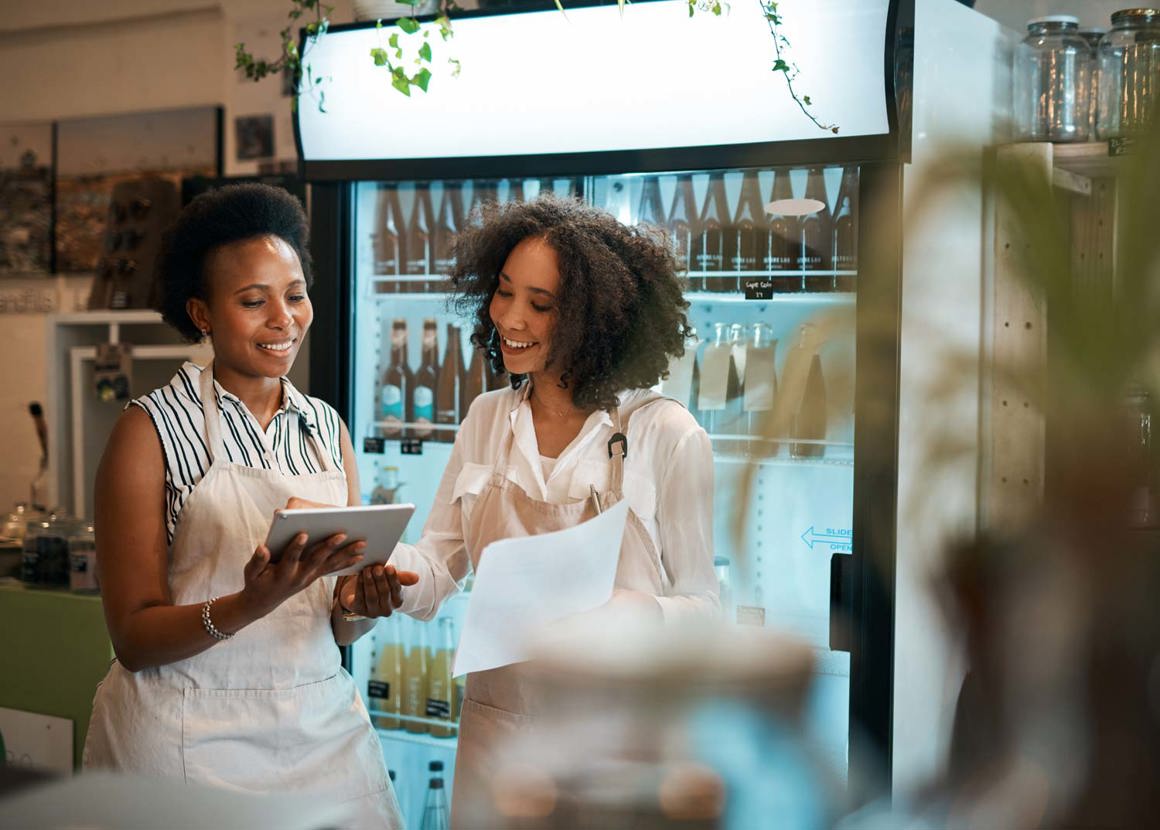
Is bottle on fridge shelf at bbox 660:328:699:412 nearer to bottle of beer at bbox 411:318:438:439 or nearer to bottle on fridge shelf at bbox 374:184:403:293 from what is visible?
bottle of beer at bbox 411:318:438:439

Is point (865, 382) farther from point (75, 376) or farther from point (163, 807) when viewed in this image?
point (75, 376)

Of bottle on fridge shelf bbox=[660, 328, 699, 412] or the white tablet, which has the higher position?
bottle on fridge shelf bbox=[660, 328, 699, 412]

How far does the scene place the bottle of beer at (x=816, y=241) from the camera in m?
2.41

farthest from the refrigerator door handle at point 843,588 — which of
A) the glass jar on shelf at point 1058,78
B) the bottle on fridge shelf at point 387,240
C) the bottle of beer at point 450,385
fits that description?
the bottle on fridge shelf at point 387,240

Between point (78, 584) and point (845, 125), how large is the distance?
7.53 feet

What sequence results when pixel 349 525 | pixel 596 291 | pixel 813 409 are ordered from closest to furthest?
pixel 813 409 → pixel 349 525 → pixel 596 291

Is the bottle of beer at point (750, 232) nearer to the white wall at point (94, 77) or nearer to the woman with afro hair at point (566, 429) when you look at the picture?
the woman with afro hair at point (566, 429)

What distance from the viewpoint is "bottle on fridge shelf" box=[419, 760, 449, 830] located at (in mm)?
2832

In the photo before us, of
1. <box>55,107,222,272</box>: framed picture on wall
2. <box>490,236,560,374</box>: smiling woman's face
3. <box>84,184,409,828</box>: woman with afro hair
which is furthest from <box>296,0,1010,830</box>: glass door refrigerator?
<box>55,107,222,272</box>: framed picture on wall

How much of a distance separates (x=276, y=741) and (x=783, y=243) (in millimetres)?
1503

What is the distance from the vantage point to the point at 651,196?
2838 millimetres

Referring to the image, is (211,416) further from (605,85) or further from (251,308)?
(605,85)

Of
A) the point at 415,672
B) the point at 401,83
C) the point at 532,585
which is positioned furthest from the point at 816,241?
the point at 415,672

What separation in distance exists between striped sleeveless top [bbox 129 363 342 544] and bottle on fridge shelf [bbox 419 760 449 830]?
1147mm
